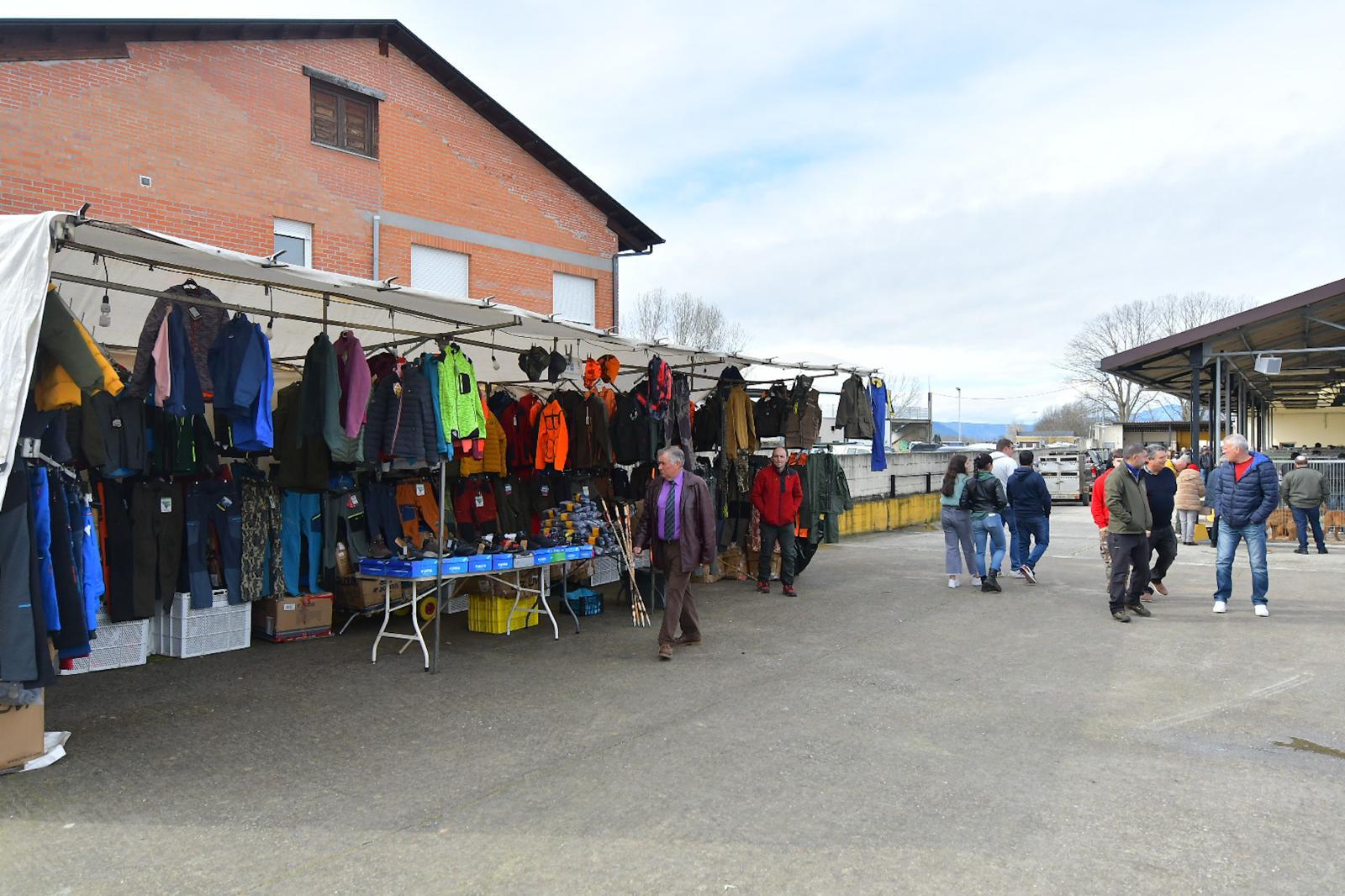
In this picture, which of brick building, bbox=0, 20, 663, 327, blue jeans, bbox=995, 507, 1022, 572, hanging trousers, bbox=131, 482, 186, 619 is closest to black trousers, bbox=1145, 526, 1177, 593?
blue jeans, bbox=995, 507, 1022, 572

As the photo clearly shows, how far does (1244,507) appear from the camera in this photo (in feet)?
29.1

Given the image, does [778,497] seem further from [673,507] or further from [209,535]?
[209,535]

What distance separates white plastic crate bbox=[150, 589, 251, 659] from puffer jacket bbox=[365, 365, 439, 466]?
1.87 m

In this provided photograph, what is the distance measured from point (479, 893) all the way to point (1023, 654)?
564 cm

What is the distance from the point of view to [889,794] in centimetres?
444

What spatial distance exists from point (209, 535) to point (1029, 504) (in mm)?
9502

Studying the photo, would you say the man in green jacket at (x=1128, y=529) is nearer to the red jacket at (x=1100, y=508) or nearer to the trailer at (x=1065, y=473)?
the red jacket at (x=1100, y=508)

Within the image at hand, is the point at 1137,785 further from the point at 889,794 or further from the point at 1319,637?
the point at 1319,637

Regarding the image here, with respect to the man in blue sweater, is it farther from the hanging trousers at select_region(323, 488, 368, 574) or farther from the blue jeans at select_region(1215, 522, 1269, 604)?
the hanging trousers at select_region(323, 488, 368, 574)

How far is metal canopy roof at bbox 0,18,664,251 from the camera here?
11414 millimetres

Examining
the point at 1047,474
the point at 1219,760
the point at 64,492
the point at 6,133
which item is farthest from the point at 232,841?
the point at 1047,474

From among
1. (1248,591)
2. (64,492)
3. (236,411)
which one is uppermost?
(236,411)

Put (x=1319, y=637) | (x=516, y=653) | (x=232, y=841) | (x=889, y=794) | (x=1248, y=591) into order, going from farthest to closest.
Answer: (x=1248, y=591)
(x=1319, y=637)
(x=516, y=653)
(x=889, y=794)
(x=232, y=841)

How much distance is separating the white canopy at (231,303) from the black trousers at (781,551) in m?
2.02
